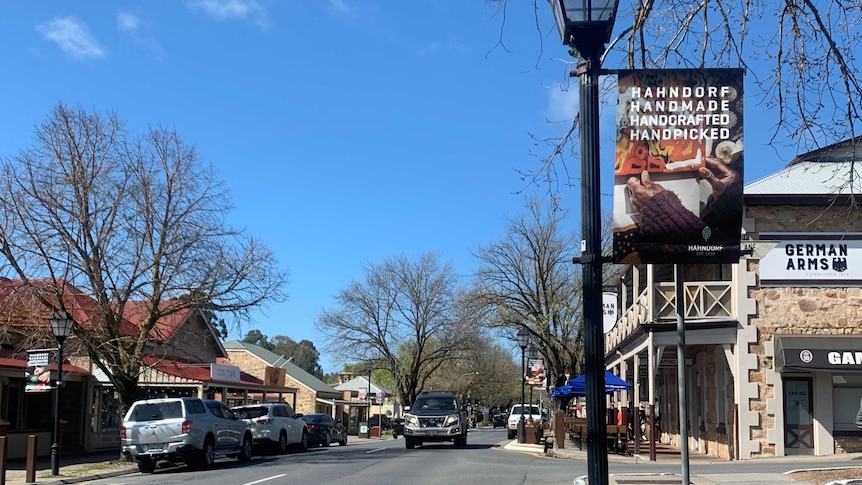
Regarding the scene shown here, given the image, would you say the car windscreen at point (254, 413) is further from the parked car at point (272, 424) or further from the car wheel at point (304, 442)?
the car wheel at point (304, 442)

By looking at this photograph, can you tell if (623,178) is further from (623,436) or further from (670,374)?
(670,374)

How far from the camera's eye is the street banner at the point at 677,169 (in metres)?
5.71

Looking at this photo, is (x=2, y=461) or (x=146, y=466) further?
(x=146, y=466)

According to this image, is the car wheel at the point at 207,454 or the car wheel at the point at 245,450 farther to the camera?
the car wheel at the point at 245,450

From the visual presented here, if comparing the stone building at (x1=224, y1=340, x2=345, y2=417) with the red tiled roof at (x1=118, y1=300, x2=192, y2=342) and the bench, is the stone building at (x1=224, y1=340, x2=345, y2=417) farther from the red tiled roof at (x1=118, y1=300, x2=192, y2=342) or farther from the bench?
the bench

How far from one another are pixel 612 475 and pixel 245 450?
13.0 metres

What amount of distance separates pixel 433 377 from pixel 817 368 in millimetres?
63914

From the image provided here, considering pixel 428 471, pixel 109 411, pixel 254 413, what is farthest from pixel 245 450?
pixel 109 411

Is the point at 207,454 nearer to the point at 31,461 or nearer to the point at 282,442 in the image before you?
the point at 31,461

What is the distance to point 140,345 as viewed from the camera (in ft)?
76.3

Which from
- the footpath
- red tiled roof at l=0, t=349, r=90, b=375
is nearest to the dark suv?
the footpath

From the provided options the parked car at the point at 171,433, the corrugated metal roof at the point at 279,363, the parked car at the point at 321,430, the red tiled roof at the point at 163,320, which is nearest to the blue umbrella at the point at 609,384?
the parked car at the point at 321,430

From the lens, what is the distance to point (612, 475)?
14.5 m

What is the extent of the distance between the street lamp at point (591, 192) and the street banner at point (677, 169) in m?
0.26
